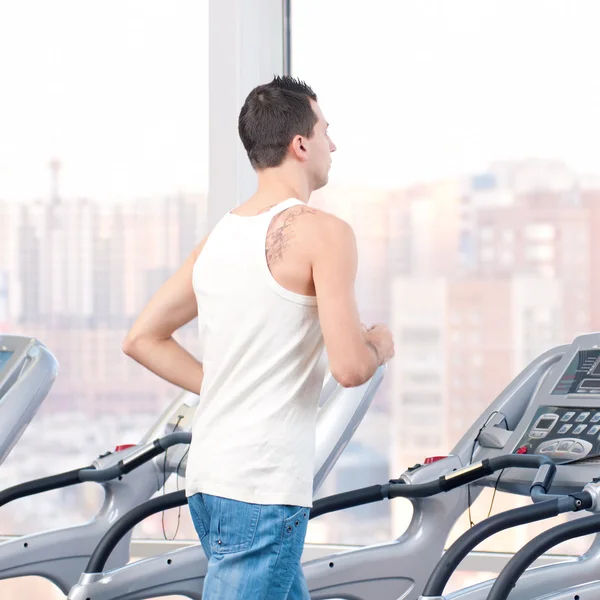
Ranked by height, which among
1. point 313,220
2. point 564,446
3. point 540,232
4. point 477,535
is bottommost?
point 477,535

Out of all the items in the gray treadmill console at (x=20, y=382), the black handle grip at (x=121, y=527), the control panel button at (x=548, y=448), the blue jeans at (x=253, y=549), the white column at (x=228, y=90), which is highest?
the white column at (x=228, y=90)

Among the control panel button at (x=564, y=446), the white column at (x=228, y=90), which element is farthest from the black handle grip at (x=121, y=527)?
the white column at (x=228, y=90)

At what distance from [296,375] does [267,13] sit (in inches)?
112

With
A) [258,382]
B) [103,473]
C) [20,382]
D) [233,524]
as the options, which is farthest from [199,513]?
[20,382]

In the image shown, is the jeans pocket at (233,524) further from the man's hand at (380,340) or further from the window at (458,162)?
the window at (458,162)

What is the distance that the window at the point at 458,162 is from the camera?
403cm

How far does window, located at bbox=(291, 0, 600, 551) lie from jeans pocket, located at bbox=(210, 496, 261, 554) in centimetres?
269

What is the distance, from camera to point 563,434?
2299mm

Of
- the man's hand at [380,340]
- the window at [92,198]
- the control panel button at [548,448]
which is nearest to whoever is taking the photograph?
the man's hand at [380,340]

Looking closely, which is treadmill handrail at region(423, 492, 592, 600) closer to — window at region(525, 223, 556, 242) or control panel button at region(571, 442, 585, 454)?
control panel button at region(571, 442, 585, 454)

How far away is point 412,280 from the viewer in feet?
14.0

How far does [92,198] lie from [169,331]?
2.58 meters

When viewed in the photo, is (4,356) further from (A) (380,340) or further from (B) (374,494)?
(A) (380,340)

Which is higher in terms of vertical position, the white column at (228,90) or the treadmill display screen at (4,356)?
the white column at (228,90)
